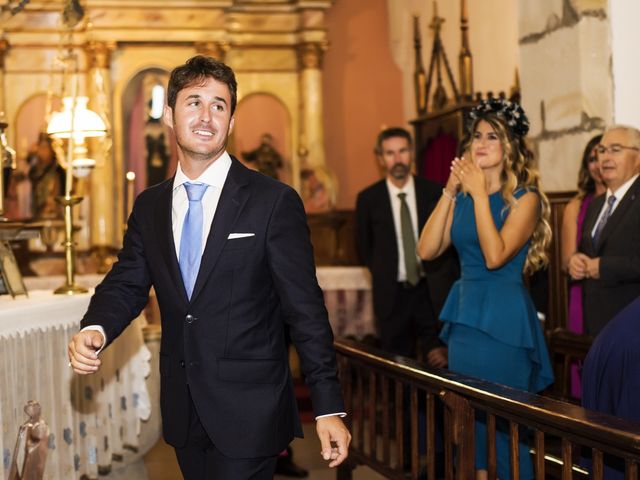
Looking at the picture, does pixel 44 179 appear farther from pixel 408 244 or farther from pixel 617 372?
pixel 617 372

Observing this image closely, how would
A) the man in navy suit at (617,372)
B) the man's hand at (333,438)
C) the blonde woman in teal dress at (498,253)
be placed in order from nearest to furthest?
the man's hand at (333,438), the man in navy suit at (617,372), the blonde woman in teal dress at (498,253)

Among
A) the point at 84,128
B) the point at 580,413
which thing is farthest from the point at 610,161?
the point at 84,128

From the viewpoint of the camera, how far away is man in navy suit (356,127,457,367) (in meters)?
6.17

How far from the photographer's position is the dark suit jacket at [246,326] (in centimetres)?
251

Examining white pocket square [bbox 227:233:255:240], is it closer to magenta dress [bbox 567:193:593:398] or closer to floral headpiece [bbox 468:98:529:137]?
floral headpiece [bbox 468:98:529:137]

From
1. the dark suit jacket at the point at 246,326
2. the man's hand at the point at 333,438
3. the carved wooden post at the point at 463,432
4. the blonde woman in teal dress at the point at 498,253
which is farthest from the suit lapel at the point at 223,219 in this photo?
the blonde woman in teal dress at the point at 498,253

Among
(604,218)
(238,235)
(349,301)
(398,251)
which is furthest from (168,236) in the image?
(349,301)

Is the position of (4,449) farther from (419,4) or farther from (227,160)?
(419,4)

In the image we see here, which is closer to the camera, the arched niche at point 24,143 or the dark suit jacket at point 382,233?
the dark suit jacket at point 382,233

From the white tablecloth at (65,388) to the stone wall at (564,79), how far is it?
2.46 m

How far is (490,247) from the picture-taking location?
3.84m

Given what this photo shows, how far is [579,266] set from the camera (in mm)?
4633

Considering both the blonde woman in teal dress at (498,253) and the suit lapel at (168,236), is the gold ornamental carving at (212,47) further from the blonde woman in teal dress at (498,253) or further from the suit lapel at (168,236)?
the suit lapel at (168,236)

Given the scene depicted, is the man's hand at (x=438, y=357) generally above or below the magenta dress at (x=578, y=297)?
below
